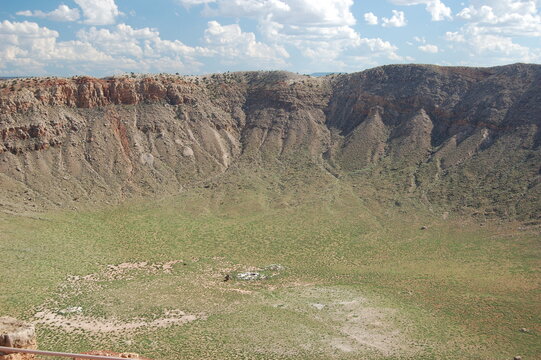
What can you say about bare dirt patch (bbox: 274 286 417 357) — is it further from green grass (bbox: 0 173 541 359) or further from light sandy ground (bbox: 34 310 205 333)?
light sandy ground (bbox: 34 310 205 333)

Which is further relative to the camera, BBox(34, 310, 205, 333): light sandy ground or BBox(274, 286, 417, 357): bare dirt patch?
BBox(34, 310, 205, 333): light sandy ground

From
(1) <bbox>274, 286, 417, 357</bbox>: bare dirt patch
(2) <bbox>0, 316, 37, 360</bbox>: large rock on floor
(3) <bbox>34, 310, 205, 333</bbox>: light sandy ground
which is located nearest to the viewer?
(2) <bbox>0, 316, 37, 360</bbox>: large rock on floor

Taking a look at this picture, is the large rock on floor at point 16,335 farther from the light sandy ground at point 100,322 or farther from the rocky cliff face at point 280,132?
the rocky cliff face at point 280,132

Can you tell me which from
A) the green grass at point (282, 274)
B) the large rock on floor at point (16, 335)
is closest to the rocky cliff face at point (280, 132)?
the green grass at point (282, 274)

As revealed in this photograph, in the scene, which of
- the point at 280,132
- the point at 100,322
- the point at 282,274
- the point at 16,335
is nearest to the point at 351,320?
the point at 282,274

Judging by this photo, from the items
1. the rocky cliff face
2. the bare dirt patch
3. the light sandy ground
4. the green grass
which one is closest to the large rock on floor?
the green grass

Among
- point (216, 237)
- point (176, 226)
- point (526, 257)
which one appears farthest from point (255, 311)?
point (526, 257)
